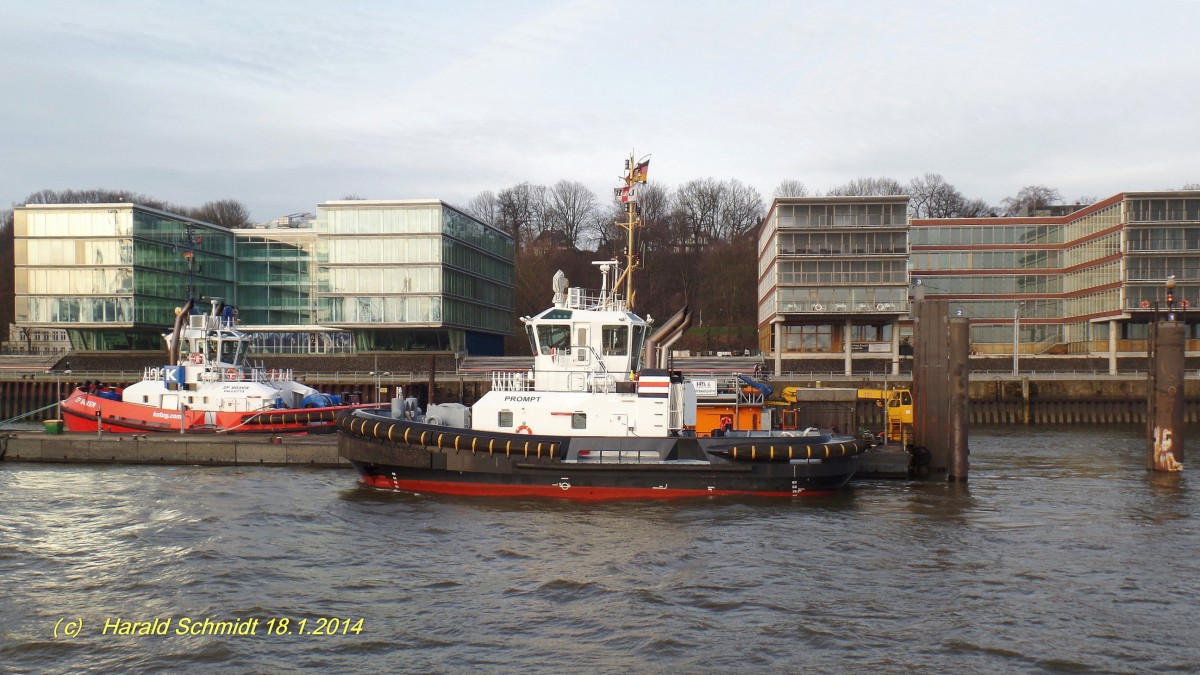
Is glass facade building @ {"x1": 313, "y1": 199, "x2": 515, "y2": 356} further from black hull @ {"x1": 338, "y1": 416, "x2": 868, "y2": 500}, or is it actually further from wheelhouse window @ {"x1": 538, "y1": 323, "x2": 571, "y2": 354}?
black hull @ {"x1": 338, "y1": 416, "x2": 868, "y2": 500}

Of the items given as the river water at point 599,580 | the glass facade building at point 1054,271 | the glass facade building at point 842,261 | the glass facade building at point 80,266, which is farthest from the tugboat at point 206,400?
the glass facade building at point 1054,271

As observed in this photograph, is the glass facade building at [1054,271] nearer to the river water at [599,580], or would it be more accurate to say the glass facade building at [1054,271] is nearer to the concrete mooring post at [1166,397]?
the concrete mooring post at [1166,397]

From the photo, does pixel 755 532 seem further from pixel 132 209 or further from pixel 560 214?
pixel 560 214

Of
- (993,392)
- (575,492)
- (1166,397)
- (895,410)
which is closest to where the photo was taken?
(575,492)

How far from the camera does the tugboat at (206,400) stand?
27000 mm

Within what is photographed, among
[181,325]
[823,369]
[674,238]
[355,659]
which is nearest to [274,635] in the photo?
[355,659]

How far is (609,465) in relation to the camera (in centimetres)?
1891

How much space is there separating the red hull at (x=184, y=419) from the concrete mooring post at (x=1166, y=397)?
2129cm

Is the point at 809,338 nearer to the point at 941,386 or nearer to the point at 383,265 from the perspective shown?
the point at 383,265

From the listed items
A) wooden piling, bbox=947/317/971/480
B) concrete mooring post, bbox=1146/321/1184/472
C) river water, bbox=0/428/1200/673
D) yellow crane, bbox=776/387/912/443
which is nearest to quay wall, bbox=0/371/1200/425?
yellow crane, bbox=776/387/912/443

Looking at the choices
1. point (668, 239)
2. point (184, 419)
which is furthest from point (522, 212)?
point (184, 419)

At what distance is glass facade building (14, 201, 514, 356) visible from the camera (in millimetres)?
56344

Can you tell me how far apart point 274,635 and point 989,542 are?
1166 centimetres

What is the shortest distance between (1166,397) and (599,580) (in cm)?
1527
